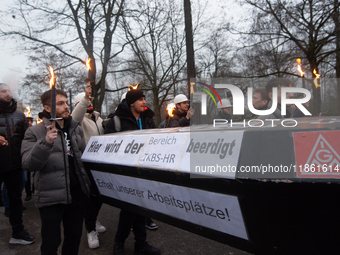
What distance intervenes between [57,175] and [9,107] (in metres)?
2.03

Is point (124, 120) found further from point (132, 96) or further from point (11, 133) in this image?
point (11, 133)

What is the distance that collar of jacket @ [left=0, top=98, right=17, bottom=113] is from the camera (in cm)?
365

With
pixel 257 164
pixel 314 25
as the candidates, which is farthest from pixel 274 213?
pixel 314 25

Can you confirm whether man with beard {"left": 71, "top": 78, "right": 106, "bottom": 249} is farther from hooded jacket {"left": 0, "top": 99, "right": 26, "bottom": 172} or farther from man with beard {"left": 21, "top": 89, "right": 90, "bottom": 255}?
hooded jacket {"left": 0, "top": 99, "right": 26, "bottom": 172}

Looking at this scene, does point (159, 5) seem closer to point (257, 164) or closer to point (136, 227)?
point (136, 227)

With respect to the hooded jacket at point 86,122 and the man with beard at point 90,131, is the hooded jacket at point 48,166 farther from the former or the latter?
the hooded jacket at point 86,122

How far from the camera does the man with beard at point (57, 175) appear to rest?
220 cm

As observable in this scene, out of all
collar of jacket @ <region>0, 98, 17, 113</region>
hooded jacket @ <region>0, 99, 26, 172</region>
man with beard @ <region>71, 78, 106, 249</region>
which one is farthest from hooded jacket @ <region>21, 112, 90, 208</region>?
collar of jacket @ <region>0, 98, 17, 113</region>

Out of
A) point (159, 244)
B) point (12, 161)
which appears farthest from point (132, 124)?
point (12, 161)

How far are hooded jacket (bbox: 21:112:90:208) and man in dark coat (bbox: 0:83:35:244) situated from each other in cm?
154

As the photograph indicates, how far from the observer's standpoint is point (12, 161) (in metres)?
3.57

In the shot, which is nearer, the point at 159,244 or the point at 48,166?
the point at 48,166

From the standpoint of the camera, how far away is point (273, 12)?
10.9 metres

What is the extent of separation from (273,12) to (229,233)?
1150 cm
